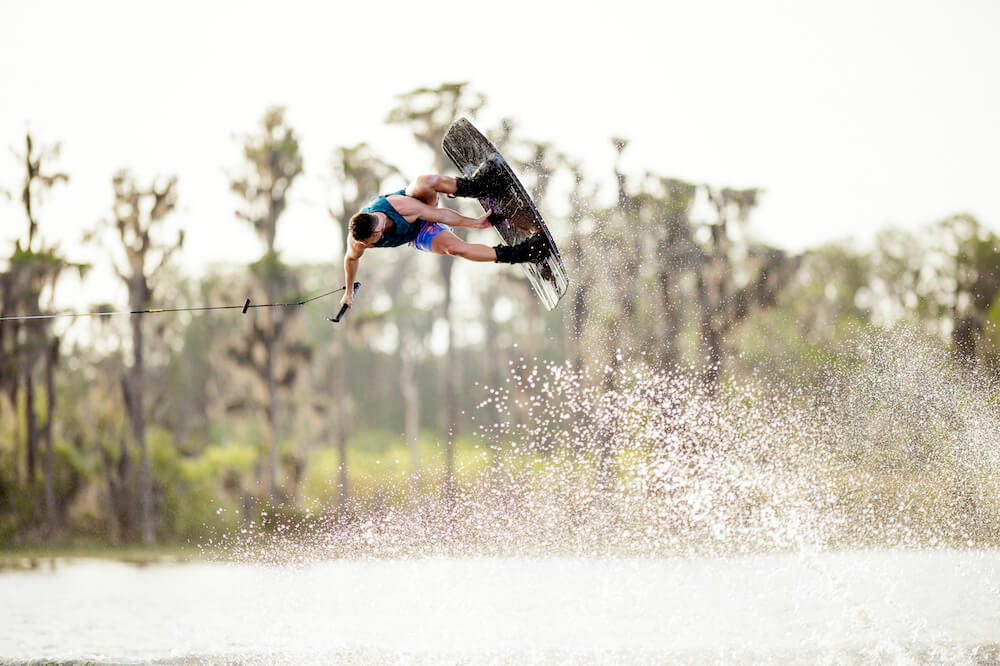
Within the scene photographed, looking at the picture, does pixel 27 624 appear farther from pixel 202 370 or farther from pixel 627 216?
pixel 202 370

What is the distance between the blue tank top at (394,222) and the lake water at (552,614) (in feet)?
11.9

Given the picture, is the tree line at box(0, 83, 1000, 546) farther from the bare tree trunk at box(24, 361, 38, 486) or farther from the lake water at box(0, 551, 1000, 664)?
the lake water at box(0, 551, 1000, 664)

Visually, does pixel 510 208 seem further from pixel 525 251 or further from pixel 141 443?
pixel 141 443

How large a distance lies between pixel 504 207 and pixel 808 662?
4.46 m

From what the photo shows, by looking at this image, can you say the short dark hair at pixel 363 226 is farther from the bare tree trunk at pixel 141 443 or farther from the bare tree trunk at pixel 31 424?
the bare tree trunk at pixel 31 424

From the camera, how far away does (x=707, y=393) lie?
65.1 feet

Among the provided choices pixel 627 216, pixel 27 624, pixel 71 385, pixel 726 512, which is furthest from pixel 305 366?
pixel 71 385

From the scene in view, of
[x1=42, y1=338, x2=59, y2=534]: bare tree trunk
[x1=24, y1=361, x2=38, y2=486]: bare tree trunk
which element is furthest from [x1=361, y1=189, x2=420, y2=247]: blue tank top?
[x1=24, y1=361, x2=38, y2=486]: bare tree trunk

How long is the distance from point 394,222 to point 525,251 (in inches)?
42.9

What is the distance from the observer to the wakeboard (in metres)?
8.38

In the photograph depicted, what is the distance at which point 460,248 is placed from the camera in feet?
24.7

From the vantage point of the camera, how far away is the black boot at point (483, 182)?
7906 millimetres

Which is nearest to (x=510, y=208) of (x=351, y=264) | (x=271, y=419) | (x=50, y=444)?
(x=351, y=264)

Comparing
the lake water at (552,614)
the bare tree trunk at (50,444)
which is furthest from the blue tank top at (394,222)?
the bare tree trunk at (50,444)
